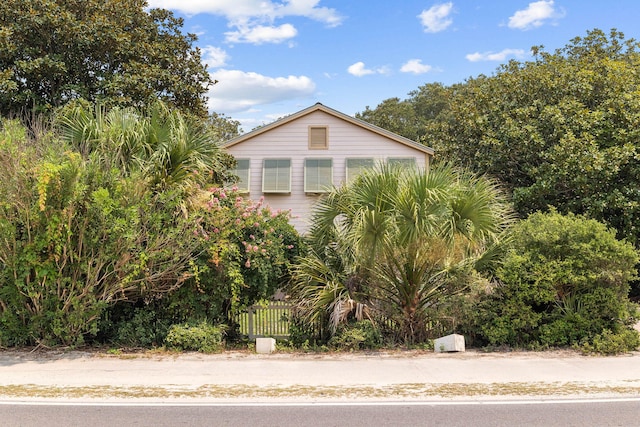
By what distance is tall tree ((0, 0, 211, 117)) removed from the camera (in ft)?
45.5

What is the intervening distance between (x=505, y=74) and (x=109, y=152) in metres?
12.6

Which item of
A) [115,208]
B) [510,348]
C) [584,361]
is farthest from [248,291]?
[584,361]

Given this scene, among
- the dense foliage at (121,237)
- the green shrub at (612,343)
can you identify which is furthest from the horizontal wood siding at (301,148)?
the green shrub at (612,343)

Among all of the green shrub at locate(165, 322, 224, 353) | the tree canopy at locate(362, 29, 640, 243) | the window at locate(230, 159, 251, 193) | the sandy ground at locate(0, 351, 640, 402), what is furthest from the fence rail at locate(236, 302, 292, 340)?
the window at locate(230, 159, 251, 193)

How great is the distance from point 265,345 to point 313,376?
1934mm

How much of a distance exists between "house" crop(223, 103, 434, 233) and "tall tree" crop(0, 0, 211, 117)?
3.81 m

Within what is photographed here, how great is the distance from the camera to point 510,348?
29.0 ft

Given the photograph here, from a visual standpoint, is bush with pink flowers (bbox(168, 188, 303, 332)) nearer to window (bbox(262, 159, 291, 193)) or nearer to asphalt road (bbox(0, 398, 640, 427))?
asphalt road (bbox(0, 398, 640, 427))

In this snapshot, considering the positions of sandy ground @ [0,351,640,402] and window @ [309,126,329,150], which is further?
window @ [309,126,329,150]

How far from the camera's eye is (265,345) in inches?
351

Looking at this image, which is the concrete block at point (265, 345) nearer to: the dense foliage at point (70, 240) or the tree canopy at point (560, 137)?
the dense foliage at point (70, 240)

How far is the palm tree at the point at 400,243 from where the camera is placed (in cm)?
858

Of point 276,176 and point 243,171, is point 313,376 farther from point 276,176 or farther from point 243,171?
→ point 243,171

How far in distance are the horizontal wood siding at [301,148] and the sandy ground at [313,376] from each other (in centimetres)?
1108
